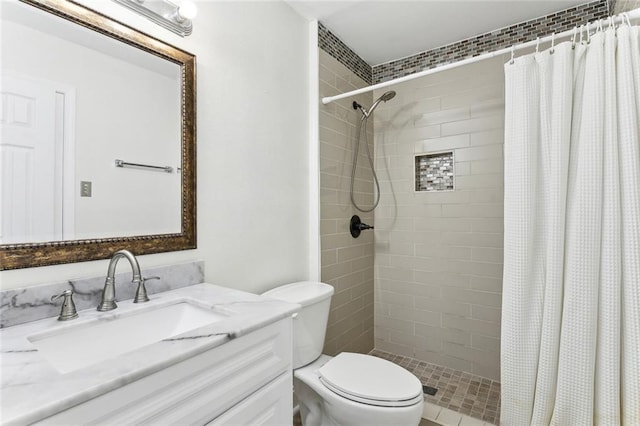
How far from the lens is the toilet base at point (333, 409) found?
4.06 ft

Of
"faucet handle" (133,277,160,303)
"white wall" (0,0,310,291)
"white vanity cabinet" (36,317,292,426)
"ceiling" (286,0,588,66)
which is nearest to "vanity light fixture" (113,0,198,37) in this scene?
"white wall" (0,0,310,291)

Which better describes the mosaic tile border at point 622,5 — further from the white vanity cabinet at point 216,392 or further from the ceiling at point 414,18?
the white vanity cabinet at point 216,392

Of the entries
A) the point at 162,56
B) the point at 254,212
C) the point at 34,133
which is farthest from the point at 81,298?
the point at 162,56

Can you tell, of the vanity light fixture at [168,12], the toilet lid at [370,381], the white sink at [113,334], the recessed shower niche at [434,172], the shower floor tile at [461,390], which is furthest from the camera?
the recessed shower niche at [434,172]

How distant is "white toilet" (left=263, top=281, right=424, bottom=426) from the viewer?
4.12 feet

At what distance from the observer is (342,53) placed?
2328mm

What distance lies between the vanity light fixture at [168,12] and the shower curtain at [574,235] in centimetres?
138

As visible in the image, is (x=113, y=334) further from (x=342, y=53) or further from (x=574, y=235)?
(x=342, y=53)

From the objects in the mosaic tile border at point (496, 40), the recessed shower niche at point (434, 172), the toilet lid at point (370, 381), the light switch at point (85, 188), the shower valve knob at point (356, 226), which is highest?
the mosaic tile border at point (496, 40)

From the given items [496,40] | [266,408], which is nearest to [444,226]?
[496,40]

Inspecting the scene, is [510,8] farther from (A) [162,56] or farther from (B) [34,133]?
(B) [34,133]

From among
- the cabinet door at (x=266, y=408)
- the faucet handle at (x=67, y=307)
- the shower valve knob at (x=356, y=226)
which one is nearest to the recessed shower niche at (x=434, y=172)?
the shower valve knob at (x=356, y=226)

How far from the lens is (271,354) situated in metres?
0.97

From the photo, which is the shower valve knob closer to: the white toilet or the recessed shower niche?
the recessed shower niche
